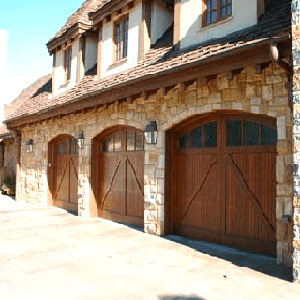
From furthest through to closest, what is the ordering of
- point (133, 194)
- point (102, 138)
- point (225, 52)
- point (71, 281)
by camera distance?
point (102, 138) < point (133, 194) < point (225, 52) < point (71, 281)

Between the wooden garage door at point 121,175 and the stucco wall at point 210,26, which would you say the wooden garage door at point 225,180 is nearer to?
the wooden garage door at point 121,175

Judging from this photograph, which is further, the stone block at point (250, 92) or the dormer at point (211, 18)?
the dormer at point (211, 18)

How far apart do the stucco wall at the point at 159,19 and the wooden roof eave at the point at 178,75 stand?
193cm

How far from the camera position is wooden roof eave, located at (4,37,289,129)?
17.3 feet

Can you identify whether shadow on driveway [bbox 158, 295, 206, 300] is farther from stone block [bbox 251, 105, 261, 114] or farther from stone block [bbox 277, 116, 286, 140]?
stone block [bbox 251, 105, 261, 114]

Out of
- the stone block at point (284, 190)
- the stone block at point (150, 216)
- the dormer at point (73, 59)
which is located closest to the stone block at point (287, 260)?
the stone block at point (284, 190)

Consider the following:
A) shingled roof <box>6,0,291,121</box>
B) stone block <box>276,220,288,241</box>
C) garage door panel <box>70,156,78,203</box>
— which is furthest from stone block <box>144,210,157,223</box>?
garage door panel <box>70,156,78,203</box>

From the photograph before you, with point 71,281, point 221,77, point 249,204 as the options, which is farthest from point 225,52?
point 71,281

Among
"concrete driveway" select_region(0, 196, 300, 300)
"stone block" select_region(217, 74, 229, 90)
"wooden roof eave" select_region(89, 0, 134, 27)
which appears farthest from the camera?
"wooden roof eave" select_region(89, 0, 134, 27)

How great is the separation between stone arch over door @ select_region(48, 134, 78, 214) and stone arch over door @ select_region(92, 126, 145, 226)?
1.60 m

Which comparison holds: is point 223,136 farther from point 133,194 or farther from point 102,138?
point 102,138

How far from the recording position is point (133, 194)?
8938 millimetres

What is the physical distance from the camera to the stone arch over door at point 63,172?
11602 mm

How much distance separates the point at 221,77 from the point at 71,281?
4.20 m
